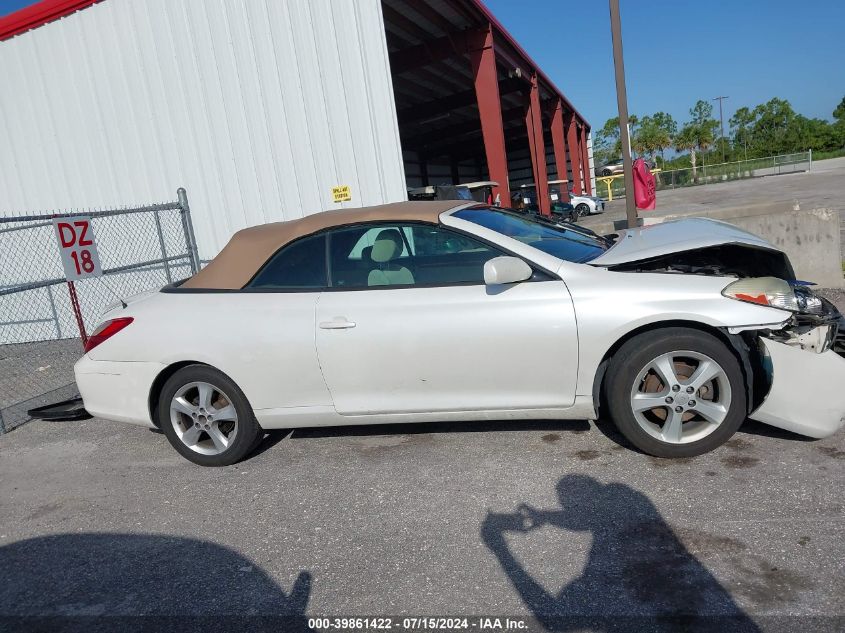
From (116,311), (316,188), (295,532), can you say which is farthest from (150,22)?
(295,532)

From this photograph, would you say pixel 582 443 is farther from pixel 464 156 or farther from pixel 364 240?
pixel 464 156

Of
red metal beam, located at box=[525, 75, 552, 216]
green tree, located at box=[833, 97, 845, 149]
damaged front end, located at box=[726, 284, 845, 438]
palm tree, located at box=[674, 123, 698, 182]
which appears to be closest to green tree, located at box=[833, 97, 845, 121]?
green tree, located at box=[833, 97, 845, 149]

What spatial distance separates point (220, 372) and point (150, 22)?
7.35m

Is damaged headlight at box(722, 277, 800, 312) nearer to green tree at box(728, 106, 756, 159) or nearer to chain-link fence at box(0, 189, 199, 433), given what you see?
chain-link fence at box(0, 189, 199, 433)

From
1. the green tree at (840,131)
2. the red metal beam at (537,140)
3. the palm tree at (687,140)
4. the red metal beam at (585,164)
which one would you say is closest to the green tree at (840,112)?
the green tree at (840,131)

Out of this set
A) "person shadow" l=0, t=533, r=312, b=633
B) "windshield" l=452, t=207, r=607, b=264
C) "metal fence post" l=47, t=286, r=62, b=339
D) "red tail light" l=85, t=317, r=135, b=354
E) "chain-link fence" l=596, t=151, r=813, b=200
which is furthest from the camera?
"chain-link fence" l=596, t=151, r=813, b=200

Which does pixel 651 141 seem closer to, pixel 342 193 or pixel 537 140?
pixel 537 140

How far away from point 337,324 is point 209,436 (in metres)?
1.28

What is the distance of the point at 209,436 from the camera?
13.5 ft

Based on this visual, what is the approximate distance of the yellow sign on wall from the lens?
28.1ft

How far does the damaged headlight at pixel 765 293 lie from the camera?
10.3 ft

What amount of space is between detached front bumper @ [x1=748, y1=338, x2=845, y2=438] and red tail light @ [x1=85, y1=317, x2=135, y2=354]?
12.9ft

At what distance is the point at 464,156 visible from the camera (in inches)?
1630

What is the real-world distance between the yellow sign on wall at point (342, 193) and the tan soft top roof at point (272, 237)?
4.49m
